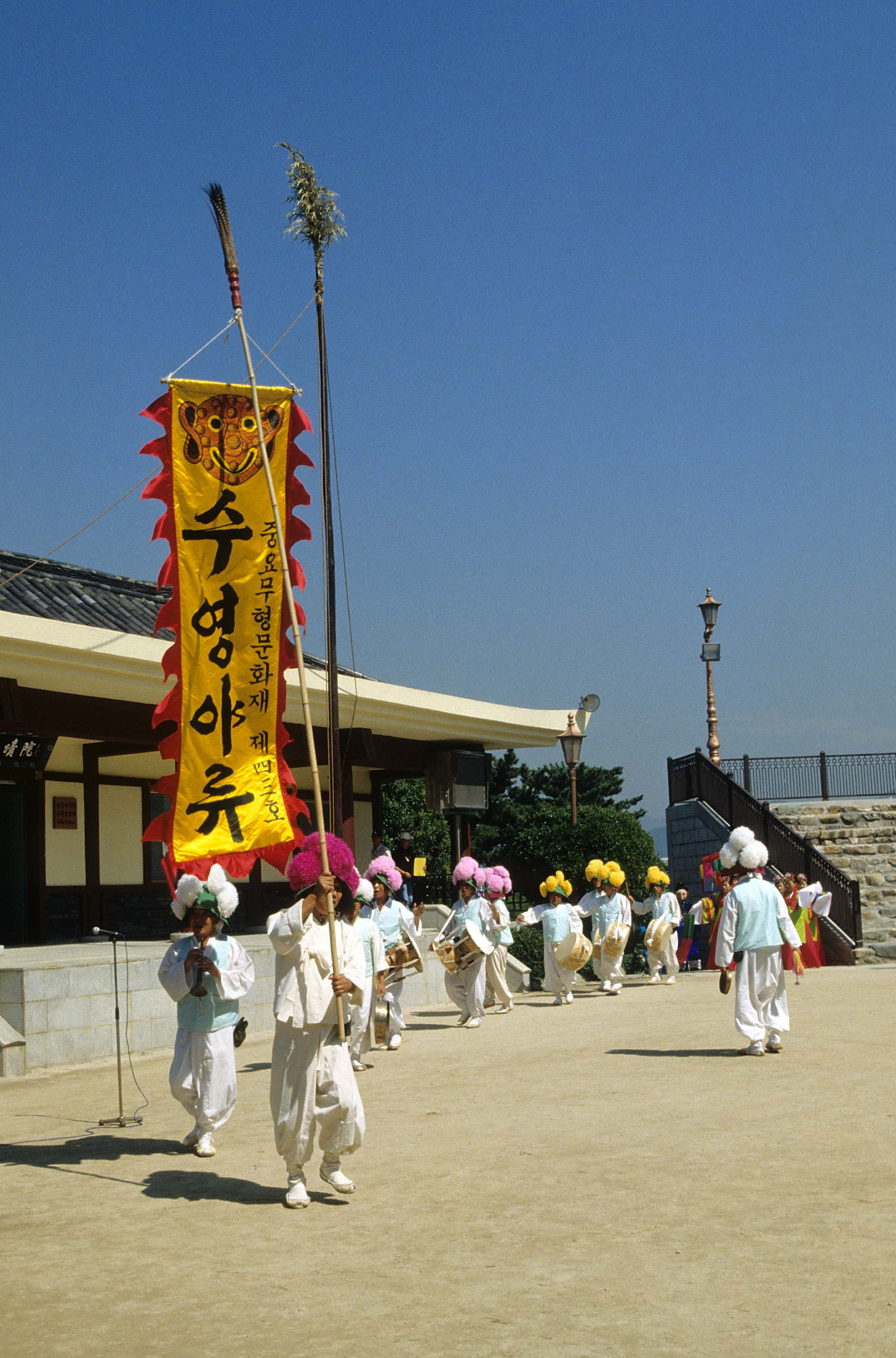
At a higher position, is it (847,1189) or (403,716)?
(403,716)

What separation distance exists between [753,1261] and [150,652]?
10712mm

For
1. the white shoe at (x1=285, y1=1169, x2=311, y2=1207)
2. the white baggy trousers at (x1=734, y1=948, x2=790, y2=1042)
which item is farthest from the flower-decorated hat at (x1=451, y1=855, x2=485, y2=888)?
the white shoe at (x1=285, y1=1169, x2=311, y2=1207)

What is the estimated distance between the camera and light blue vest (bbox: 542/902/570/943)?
1595 cm

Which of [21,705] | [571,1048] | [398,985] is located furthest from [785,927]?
[21,705]

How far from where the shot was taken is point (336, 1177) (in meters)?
6.07

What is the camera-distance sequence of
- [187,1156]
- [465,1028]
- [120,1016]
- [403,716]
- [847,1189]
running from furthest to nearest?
[403,716]
[465,1028]
[120,1016]
[187,1156]
[847,1189]

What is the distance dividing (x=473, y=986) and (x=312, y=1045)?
7.92m

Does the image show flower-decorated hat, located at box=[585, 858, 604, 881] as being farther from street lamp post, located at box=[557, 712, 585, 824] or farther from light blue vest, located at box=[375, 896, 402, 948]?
light blue vest, located at box=[375, 896, 402, 948]

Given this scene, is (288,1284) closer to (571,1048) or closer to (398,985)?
(571,1048)

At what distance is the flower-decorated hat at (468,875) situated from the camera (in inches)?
562

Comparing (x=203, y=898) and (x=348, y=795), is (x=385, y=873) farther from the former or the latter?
(x=348, y=795)

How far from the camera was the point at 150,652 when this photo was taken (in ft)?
46.5

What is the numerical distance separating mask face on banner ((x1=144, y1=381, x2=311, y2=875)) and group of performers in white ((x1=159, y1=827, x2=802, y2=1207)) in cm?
75

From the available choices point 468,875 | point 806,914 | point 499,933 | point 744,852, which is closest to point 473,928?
point 468,875
